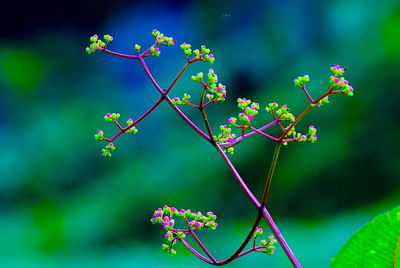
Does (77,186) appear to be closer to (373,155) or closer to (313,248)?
(313,248)

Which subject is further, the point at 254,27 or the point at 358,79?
the point at 254,27

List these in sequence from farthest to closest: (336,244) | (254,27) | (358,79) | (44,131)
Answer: (44,131) → (254,27) → (358,79) → (336,244)

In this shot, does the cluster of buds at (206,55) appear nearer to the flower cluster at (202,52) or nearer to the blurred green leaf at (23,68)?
the flower cluster at (202,52)

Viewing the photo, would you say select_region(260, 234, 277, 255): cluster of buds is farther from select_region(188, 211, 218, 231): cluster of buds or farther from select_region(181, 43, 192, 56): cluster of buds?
select_region(181, 43, 192, 56): cluster of buds

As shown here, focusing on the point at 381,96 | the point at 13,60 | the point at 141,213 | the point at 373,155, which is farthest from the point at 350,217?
the point at 13,60

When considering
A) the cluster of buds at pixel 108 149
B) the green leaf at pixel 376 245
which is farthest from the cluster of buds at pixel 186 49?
the green leaf at pixel 376 245

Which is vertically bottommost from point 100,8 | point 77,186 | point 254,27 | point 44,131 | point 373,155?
point 373,155
